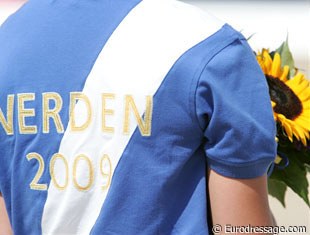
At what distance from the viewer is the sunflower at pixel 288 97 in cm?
129

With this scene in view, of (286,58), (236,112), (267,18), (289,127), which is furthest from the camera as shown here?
(267,18)

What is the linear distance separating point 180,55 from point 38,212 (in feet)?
1.10

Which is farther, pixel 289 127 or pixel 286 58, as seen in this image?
pixel 286 58

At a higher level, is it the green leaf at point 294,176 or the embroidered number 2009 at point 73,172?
Result: the embroidered number 2009 at point 73,172

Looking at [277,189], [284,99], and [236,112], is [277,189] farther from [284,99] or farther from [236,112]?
[236,112]

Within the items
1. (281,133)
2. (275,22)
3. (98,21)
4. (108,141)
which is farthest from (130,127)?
(275,22)

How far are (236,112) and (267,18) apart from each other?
333 cm

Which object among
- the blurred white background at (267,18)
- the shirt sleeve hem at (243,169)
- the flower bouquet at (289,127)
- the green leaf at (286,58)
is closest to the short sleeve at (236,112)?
the shirt sleeve hem at (243,169)

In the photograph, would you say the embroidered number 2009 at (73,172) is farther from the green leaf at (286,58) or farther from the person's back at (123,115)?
the green leaf at (286,58)

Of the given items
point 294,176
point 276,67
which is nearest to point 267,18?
point 276,67

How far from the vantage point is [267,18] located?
13.4 feet

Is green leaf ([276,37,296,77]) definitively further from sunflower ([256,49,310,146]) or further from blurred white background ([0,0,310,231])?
blurred white background ([0,0,310,231])

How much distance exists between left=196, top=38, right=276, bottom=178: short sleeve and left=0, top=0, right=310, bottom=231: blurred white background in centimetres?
256

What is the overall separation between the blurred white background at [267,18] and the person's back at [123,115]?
255cm
